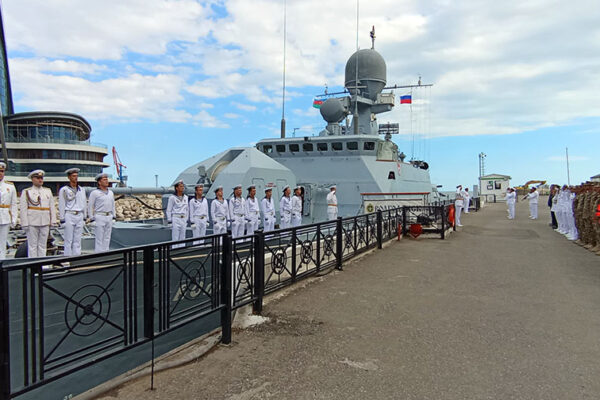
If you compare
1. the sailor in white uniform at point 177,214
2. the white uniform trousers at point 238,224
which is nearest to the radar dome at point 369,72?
the white uniform trousers at point 238,224

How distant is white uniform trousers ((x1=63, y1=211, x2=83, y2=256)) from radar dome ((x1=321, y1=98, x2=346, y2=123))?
1272 centimetres

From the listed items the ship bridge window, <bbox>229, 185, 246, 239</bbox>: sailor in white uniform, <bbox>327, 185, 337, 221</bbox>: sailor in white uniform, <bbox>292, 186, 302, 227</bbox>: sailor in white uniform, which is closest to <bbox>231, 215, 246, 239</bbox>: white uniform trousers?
<bbox>229, 185, 246, 239</bbox>: sailor in white uniform

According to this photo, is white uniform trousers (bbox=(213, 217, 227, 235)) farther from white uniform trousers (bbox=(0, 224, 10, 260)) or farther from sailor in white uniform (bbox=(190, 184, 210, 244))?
white uniform trousers (bbox=(0, 224, 10, 260))

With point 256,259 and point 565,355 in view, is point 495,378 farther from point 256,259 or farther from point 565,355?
point 256,259

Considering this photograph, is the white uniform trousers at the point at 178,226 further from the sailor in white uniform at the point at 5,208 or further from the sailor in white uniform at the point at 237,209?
the sailor in white uniform at the point at 5,208

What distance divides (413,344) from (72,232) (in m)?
5.75

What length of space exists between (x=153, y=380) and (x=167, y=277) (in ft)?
2.60

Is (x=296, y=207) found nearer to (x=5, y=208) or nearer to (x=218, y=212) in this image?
(x=218, y=212)

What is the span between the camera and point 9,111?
5316 centimetres

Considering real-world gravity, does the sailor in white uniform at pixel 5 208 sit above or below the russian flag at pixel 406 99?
below

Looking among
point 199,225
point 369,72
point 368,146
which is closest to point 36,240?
point 199,225

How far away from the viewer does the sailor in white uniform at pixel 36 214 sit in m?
6.51

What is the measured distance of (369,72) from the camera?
63.5 feet

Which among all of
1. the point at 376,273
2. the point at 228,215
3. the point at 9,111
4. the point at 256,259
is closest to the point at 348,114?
the point at 228,215
